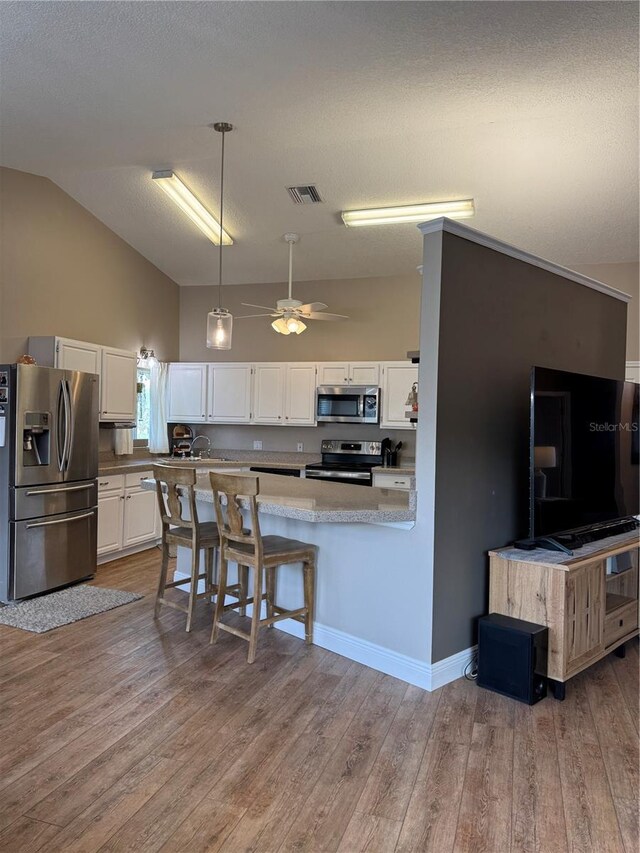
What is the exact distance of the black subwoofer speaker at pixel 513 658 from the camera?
2.82m

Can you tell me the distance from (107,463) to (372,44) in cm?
447

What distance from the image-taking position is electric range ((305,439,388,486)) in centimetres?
619

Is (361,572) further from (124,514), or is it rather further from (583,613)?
(124,514)

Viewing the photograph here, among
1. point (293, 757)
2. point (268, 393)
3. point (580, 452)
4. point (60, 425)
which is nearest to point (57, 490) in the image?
point (60, 425)

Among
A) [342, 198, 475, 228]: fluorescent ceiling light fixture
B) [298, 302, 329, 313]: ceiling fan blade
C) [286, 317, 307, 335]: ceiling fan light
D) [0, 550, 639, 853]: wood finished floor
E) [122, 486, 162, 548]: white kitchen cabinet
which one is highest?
[342, 198, 475, 228]: fluorescent ceiling light fixture

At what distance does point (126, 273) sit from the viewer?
6.47m

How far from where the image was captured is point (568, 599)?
9.55 ft

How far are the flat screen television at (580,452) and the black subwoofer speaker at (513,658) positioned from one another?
0.53 meters

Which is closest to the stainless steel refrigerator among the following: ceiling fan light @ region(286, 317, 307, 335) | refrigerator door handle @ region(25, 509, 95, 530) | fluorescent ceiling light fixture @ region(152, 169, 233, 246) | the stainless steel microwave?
refrigerator door handle @ region(25, 509, 95, 530)

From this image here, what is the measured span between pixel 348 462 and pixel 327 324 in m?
1.73

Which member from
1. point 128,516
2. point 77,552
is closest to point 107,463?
point 128,516

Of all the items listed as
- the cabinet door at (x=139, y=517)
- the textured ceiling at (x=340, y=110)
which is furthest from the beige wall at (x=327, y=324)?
the cabinet door at (x=139, y=517)

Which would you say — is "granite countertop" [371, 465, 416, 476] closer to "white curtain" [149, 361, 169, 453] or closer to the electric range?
the electric range

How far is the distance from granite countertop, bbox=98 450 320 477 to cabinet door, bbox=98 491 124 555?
25 cm
